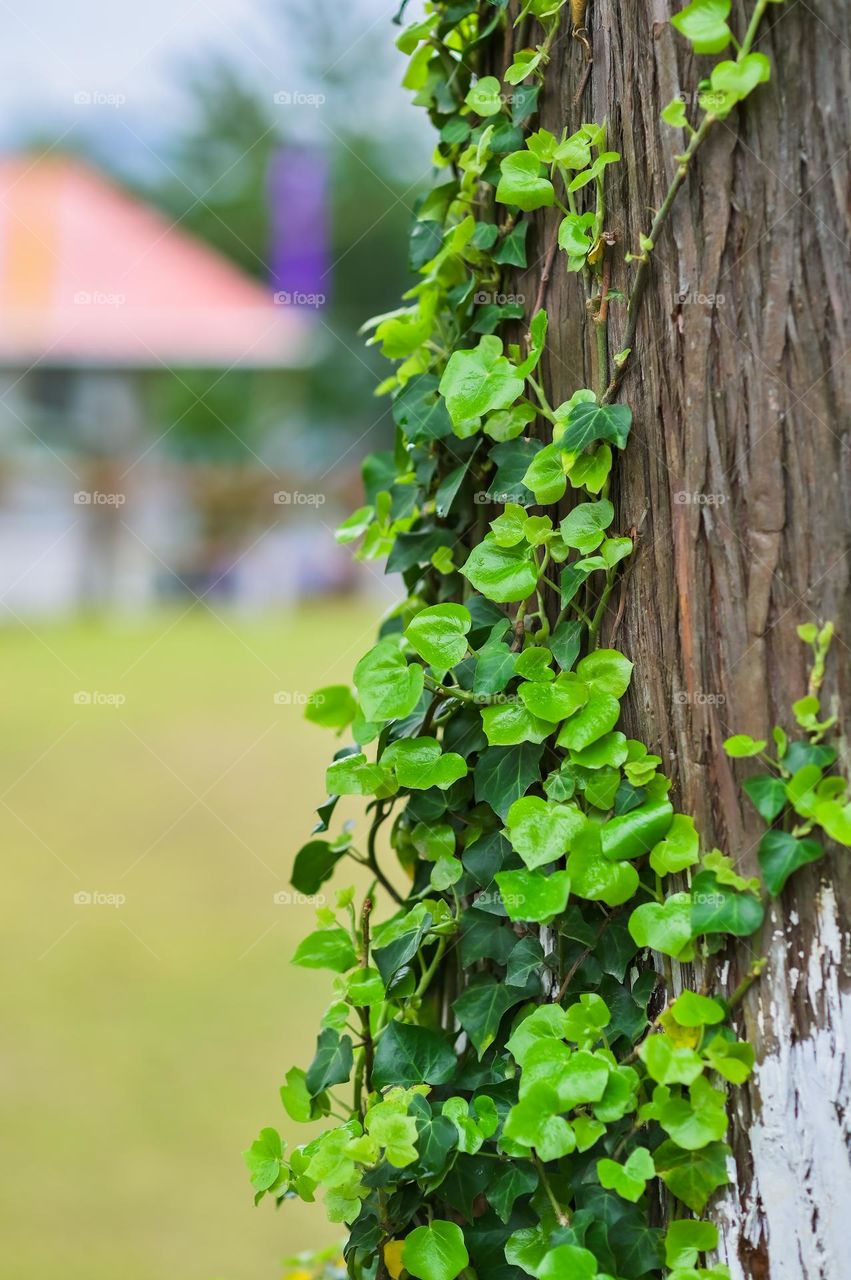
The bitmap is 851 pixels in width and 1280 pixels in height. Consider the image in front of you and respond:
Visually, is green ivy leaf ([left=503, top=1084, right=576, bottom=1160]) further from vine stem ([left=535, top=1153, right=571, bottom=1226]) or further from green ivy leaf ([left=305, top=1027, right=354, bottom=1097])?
green ivy leaf ([left=305, top=1027, right=354, bottom=1097])

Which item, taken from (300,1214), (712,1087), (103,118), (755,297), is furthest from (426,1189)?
(103,118)

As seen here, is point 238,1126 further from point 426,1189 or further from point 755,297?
point 755,297

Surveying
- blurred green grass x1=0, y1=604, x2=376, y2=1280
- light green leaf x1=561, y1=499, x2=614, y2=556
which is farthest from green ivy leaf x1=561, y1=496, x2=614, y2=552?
blurred green grass x1=0, y1=604, x2=376, y2=1280

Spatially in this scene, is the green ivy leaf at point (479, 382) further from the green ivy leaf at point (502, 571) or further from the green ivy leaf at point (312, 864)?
the green ivy leaf at point (312, 864)

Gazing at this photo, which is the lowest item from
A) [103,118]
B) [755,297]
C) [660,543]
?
[660,543]

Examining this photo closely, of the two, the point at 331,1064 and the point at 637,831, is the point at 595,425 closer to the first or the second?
the point at 637,831

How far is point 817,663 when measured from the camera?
0.81 metres

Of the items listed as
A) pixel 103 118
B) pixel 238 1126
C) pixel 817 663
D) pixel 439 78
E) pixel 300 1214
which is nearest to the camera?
pixel 817 663

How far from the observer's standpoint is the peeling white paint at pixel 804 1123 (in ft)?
2.67

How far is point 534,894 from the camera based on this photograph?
90 centimetres

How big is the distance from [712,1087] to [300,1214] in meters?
1.95

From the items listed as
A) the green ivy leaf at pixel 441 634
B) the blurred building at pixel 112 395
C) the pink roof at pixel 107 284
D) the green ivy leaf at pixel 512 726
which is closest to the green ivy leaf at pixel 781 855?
the green ivy leaf at pixel 512 726

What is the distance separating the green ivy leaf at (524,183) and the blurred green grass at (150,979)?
0.82m

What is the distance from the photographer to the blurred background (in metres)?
2.59
